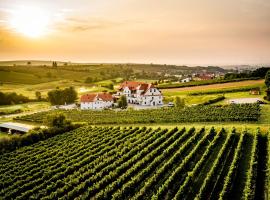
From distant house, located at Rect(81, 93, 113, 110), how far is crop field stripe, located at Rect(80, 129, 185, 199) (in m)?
52.2

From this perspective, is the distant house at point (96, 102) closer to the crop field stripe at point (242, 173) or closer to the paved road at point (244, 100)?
the paved road at point (244, 100)

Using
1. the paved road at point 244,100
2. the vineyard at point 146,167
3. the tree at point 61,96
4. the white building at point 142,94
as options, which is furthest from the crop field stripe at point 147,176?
the tree at point 61,96

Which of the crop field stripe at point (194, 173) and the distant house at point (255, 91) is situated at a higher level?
the distant house at point (255, 91)

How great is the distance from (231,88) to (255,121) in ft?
132

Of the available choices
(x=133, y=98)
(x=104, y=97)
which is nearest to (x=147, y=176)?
(x=104, y=97)

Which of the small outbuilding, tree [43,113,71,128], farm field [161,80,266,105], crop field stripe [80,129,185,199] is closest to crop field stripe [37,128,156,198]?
crop field stripe [80,129,185,199]

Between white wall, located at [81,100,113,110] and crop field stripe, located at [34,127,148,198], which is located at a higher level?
white wall, located at [81,100,113,110]

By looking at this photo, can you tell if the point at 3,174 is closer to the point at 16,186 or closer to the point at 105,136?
the point at 16,186

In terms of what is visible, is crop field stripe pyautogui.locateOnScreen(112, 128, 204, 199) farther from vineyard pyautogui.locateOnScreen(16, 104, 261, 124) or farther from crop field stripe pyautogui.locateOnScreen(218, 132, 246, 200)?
vineyard pyautogui.locateOnScreen(16, 104, 261, 124)

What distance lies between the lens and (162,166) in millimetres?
39375

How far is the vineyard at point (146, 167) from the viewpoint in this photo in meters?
33.1

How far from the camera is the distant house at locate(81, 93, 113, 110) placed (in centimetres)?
9975

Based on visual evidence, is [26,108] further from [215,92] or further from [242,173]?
[242,173]

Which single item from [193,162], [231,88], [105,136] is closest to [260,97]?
[231,88]
